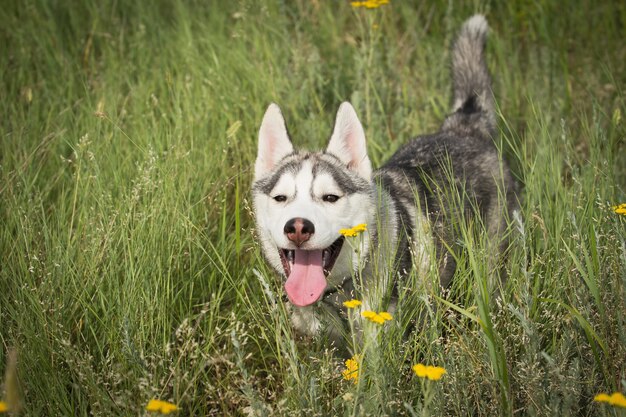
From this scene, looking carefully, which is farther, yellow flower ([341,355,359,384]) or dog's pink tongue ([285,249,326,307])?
dog's pink tongue ([285,249,326,307])

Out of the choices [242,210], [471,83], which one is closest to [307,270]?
[242,210]

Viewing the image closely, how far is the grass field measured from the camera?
266cm

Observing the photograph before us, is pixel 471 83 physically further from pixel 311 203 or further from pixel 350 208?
pixel 311 203

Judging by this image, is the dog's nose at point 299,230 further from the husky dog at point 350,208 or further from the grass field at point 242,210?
the grass field at point 242,210

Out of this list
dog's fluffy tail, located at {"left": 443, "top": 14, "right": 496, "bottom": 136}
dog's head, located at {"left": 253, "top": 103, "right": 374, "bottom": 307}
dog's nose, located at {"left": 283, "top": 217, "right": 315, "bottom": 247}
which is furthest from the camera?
dog's fluffy tail, located at {"left": 443, "top": 14, "right": 496, "bottom": 136}

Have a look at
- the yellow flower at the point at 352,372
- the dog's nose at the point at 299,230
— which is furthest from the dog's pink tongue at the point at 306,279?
the yellow flower at the point at 352,372

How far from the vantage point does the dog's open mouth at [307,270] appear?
3125 mm

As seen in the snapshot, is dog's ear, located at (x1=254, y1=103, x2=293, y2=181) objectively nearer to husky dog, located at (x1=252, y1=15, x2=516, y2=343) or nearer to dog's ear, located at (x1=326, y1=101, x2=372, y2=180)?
husky dog, located at (x1=252, y1=15, x2=516, y2=343)

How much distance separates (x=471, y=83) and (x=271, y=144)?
1767 millimetres

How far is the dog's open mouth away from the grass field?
0.26 ft

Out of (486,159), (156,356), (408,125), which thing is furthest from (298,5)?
(156,356)

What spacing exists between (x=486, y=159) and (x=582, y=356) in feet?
5.73

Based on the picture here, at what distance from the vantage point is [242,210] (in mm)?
4078

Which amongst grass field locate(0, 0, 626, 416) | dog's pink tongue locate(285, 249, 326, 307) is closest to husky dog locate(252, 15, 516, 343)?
dog's pink tongue locate(285, 249, 326, 307)
